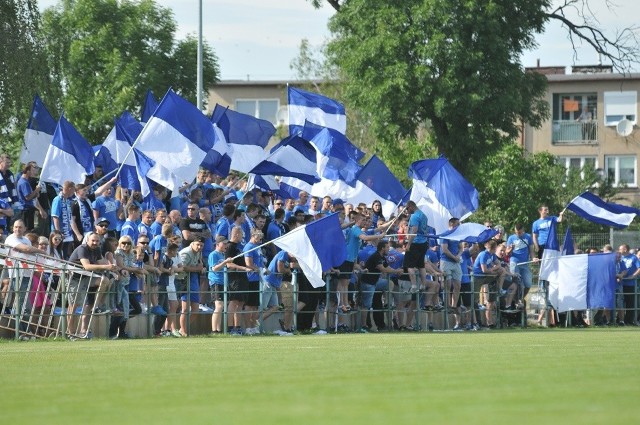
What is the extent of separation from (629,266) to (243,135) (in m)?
10.1

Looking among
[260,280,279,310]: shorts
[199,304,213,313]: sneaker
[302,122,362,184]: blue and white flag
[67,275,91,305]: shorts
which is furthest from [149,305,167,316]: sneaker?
[302,122,362,184]: blue and white flag

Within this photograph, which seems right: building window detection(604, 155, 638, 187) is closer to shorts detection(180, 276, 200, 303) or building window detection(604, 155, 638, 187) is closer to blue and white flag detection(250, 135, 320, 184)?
blue and white flag detection(250, 135, 320, 184)

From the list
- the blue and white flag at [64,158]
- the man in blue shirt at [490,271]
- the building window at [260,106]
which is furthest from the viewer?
the building window at [260,106]

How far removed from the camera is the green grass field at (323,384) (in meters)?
9.32

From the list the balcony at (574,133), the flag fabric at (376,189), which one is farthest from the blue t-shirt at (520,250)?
the balcony at (574,133)

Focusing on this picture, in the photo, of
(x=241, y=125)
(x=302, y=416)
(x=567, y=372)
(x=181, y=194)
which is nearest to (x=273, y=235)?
(x=181, y=194)

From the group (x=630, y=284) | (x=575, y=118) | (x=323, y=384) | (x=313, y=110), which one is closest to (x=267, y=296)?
(x=313, y=110)

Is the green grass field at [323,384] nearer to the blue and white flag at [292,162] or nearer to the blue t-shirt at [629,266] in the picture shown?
the blue and white flag at [292,162]

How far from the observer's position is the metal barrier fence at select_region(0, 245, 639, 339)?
21781 mm

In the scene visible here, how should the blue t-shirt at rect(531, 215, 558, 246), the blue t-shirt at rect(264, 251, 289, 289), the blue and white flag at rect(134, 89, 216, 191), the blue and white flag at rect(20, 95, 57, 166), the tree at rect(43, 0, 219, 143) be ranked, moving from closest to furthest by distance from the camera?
the blue and white flag at rect(134, 89, 216, 191), the blue t-shirt at rect(264, 251, 289, 289), the blue and white flag at rect(20, 95, 57, 166), the blue t-shirt at rect(531, 215, 558, 246), the tree at rect(43, 0, 219, 143)

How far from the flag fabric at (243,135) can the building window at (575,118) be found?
51995mm

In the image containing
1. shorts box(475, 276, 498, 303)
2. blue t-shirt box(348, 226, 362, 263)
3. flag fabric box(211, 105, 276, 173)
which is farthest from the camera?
shorts box(475, 276, 498, 303)

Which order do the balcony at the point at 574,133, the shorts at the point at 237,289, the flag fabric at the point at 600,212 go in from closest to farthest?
1. the shorts at the point at 237,289
2. the flag fabric at the point at 600,212
3. the balcony at the point at 574,133

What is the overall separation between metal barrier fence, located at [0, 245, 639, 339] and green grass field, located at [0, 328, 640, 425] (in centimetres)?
318
